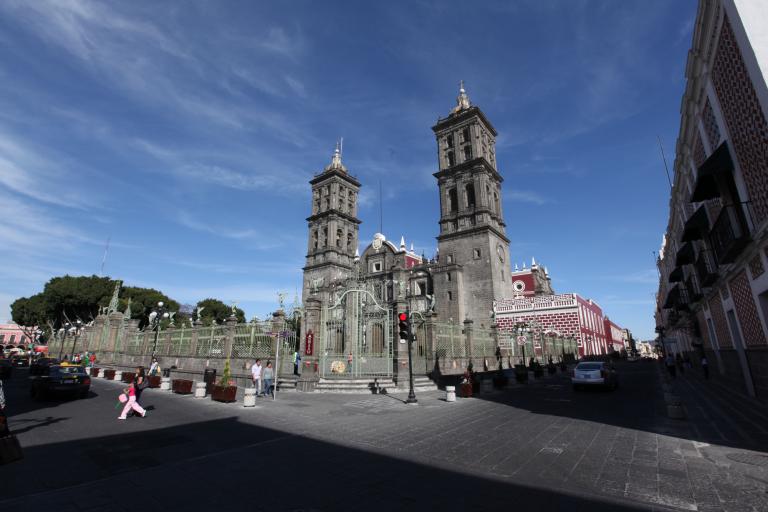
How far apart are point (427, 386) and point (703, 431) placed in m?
11.8

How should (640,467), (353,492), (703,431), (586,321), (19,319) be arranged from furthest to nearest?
(19,319) → (586,321) → (703,431) → (640,467) → (353,492)

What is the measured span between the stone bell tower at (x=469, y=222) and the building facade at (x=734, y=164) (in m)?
23.6

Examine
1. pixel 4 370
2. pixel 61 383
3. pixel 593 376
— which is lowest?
pixel 593 376

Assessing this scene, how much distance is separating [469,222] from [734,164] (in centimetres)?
3175

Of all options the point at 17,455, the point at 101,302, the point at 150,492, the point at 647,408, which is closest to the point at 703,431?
the point at 647,408

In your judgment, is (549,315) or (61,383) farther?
(549,315)

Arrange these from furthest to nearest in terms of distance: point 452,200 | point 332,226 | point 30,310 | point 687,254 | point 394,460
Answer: point 332,226, point 30,310, point 452,200, point 687,254, point 394,460

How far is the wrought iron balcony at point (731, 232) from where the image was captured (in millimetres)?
9773

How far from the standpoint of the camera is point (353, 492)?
487cm

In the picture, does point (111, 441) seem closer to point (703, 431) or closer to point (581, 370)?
point (703, 431)

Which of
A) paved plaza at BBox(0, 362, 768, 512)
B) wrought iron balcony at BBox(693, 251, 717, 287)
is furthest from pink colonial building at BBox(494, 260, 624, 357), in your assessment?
paved plaza at BBox(0, 362, 768, 512)

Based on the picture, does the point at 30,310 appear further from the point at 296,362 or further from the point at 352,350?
the point at 352,350

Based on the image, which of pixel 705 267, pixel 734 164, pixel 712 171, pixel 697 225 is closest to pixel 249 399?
pixel 712 171

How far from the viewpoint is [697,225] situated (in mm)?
14000
